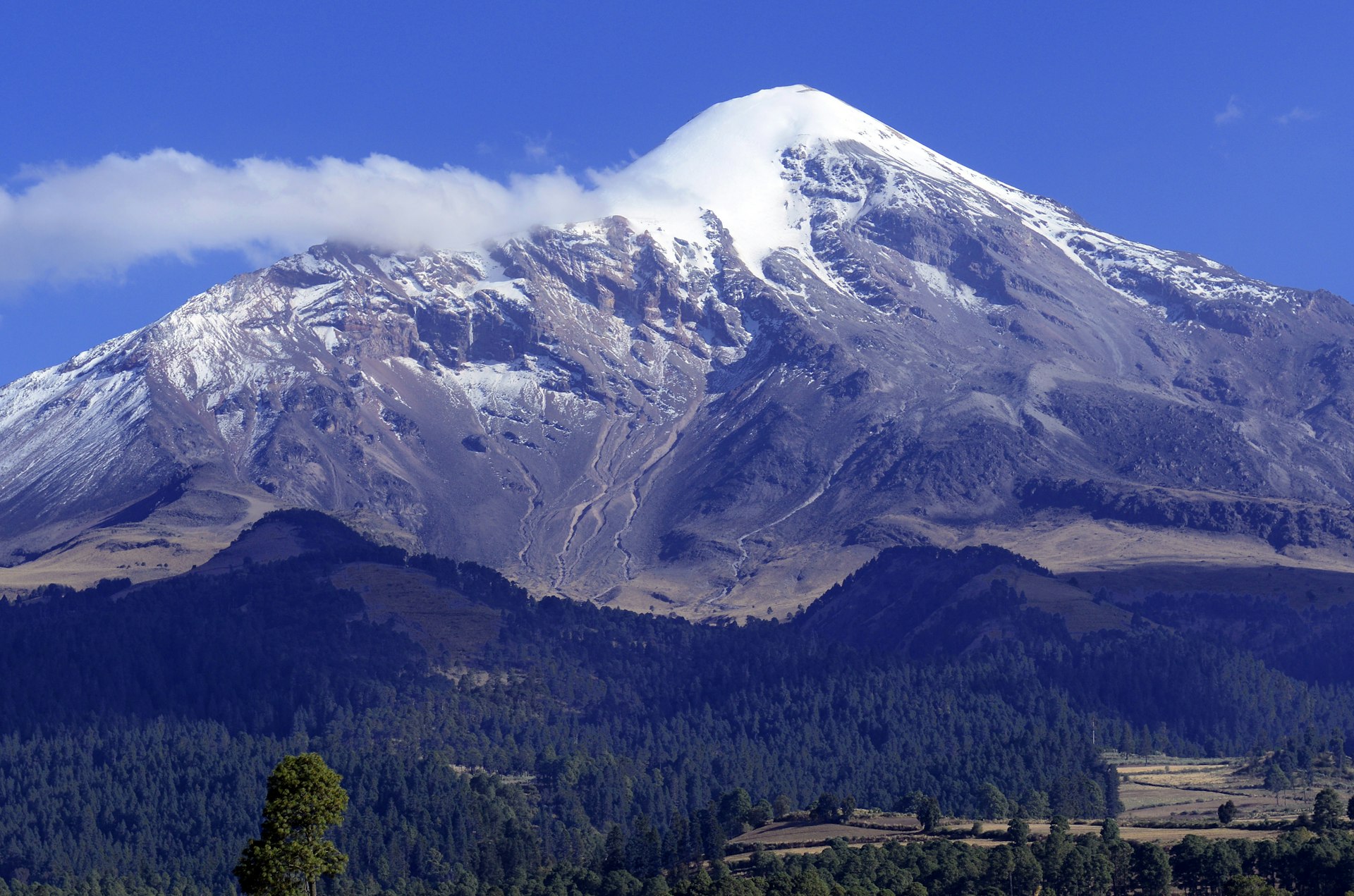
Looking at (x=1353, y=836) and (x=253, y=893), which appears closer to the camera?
(x=253, y=893)

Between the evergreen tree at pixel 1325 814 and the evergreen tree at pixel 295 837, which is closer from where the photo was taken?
the evergreen tree at pixel 295 837

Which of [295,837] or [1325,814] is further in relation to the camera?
[1325,814]

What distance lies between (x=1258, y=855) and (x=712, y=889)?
4444 centimetres

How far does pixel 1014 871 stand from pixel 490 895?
46070mm

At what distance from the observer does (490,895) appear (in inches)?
7288

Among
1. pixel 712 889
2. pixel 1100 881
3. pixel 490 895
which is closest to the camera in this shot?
pixel 712 889

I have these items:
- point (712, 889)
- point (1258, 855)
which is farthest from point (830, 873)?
point (1258, 855)

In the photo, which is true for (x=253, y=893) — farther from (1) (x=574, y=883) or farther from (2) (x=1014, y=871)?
(1) (x=574, y=883)

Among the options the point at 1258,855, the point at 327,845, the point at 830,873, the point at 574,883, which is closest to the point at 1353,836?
the point at 1258,855

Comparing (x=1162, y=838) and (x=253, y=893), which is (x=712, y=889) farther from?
(x=253, y=893)

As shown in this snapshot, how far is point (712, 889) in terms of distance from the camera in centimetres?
15850

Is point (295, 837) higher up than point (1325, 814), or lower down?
higher up

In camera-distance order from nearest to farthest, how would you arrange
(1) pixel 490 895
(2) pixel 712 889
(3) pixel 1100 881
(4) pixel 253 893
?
(4) pixel 253 893 → (2) pixel 712 889 → (3) pixel 1100 881 → (1) pixel 490 895

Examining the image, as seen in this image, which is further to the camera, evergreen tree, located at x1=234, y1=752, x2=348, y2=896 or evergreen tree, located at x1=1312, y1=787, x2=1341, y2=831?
evergreen tree, located at x1=1312, y1=787, x2=1341, y2=831
